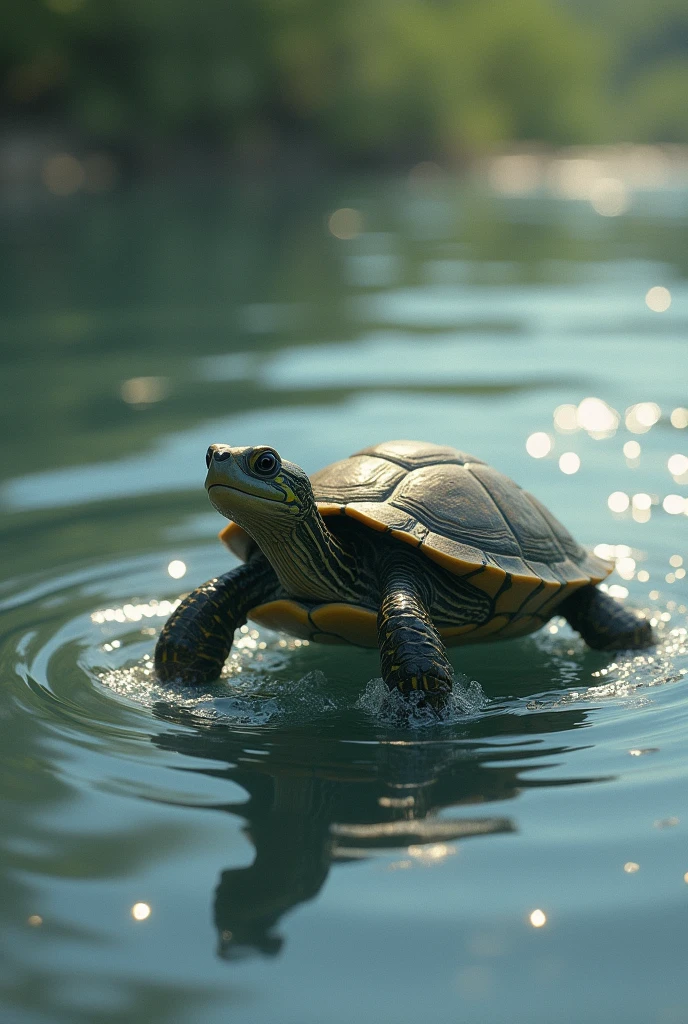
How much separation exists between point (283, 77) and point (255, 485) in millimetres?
43499

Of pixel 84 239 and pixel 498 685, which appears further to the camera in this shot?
pixel 84 239

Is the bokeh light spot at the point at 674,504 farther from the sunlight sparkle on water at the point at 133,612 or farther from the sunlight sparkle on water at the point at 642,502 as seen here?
the sunlight sparkle on water at the point at 133,612

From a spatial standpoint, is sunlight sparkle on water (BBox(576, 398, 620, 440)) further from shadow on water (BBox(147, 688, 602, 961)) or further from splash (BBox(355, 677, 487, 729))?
shadow on water (BBox(147, 688, 602, 961))

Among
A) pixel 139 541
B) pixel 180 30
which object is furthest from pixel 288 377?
pixel 180 30

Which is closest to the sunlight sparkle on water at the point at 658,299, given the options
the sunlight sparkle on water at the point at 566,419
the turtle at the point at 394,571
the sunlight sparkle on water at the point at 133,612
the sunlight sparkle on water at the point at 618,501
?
the sunlight sparkle on water at the point at 566,419

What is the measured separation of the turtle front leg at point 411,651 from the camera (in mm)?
3881

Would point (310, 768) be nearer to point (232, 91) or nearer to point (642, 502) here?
point (642, 502)

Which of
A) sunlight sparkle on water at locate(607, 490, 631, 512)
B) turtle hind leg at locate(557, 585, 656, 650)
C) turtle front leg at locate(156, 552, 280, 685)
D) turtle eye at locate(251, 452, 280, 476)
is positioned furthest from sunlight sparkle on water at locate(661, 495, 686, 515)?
turtle eye at locate(251, 452, 280, 476)

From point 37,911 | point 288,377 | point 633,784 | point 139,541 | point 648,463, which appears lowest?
point 37,911

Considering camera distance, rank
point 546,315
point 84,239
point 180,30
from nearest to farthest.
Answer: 1. point 546,315
2. point 84,239
3. point 180,30

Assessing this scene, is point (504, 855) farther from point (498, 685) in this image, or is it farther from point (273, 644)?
point (273, 644)

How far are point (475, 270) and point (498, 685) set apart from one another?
14.8 metres

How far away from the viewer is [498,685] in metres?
4.39

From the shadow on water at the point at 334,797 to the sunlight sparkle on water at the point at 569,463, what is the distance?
3622 millimetres
